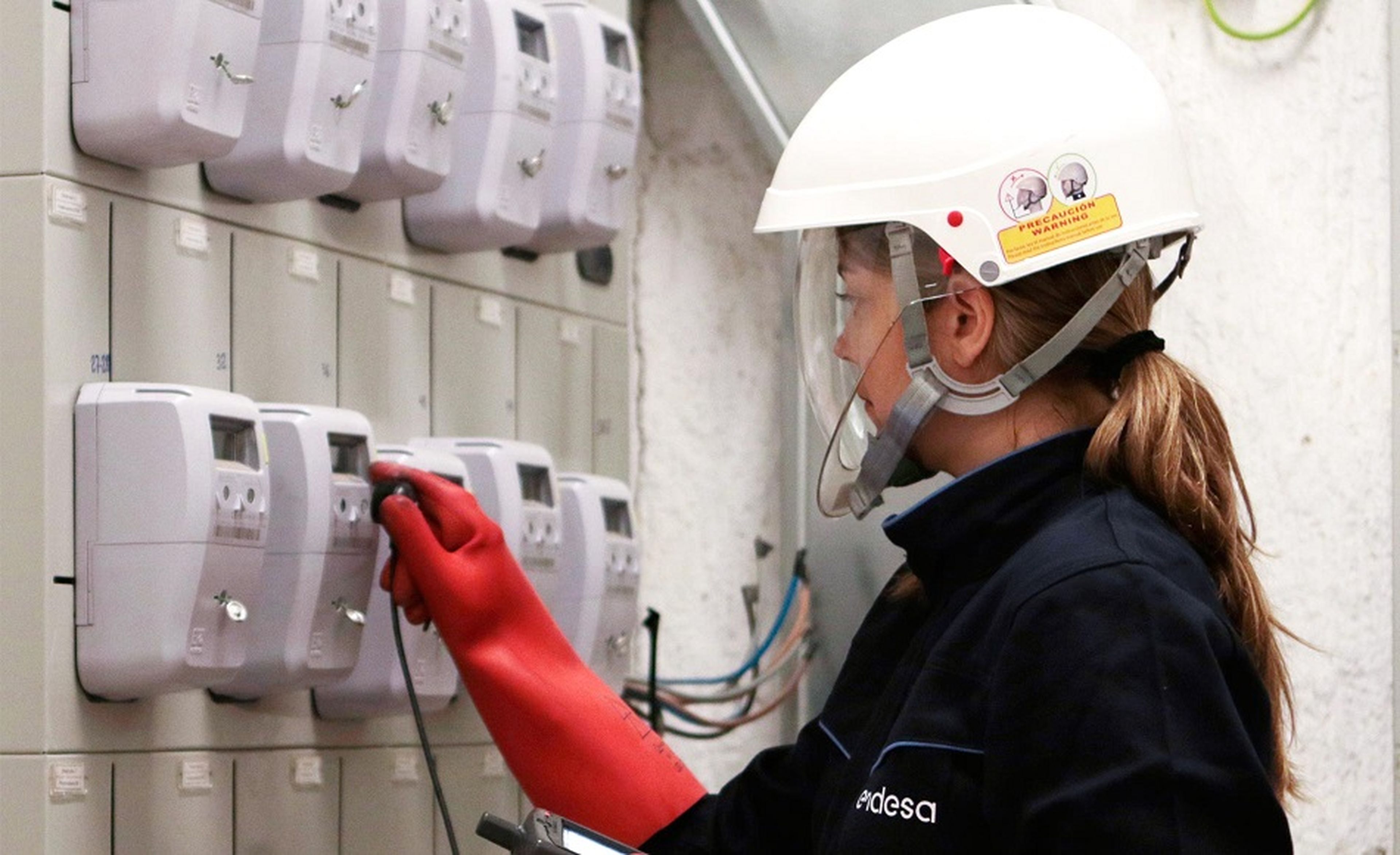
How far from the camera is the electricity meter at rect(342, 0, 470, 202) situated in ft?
7.80

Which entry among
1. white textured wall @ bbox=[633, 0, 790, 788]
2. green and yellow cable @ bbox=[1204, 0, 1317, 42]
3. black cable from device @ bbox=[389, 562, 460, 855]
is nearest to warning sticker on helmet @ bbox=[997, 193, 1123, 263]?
black cable from device @ bbox=[389, 562, 460, 855]

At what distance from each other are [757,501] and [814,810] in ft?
6.25

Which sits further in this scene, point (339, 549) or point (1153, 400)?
point (339, 549)

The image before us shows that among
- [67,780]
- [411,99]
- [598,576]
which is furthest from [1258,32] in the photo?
[67,780]

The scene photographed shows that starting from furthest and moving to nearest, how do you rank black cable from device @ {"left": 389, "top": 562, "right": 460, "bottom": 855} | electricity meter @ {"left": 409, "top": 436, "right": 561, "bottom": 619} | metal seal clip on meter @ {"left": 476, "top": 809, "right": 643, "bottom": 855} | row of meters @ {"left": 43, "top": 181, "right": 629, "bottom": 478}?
electricity meter @ {"left": 409, "top": 436, "right": 561, "bottom": 619}
black cable from device @ {"left": 389, "top": 562, "right": 460, "bottom": 855}
row of meters @ {"left": 43, "top": 181, "right": 629, "bottom": 478}
metal seal clip on meter @ {"left": 476, "top": 809, "right": 643, "bottom": 855}

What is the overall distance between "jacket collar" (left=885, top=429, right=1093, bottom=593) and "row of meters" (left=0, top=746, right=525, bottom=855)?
92 cm

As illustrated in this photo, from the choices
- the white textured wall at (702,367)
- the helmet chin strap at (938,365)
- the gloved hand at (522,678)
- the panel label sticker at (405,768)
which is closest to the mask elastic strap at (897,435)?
the helmet chin strap at (938,365)

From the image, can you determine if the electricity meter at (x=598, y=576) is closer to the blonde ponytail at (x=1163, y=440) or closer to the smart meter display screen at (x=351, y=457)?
the smart meter display screen at (x=351, y=457)

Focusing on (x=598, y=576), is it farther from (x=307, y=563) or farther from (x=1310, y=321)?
(x=1310, y=321)

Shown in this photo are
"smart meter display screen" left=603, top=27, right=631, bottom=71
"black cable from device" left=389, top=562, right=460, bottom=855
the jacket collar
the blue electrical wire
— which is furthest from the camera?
the blue electrical wire

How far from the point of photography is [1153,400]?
1.63m

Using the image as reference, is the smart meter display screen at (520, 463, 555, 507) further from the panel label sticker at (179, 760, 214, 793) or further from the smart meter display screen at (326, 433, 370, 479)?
the panel label sticker at (179, 760, 214, 793)

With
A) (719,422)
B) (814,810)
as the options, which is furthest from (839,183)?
(719,422)

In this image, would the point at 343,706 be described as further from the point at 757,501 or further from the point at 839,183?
the point at 757,501
